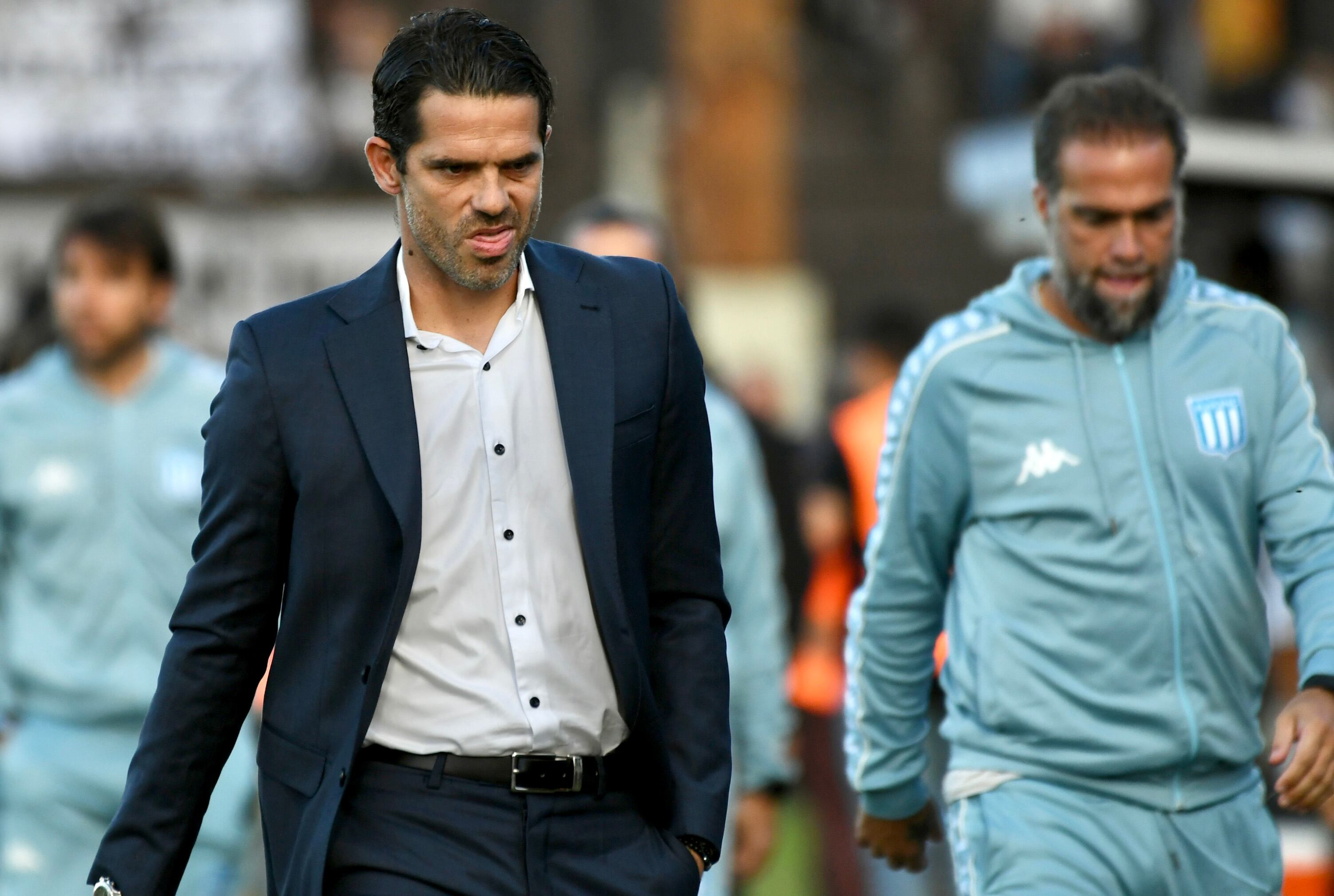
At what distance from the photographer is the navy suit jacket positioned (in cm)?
382

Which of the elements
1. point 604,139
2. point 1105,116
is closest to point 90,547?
point 1105,116

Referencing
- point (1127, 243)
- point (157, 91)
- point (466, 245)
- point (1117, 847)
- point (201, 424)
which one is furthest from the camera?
point (157, 91)

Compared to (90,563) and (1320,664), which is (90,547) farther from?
(1320,664)

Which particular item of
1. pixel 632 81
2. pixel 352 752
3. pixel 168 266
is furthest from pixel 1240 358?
pixel 632 81

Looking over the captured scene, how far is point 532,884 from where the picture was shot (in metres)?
3.75

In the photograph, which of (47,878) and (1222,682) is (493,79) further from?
(47,878)

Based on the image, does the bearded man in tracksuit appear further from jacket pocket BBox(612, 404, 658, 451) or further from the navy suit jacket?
jacket pocket BBox(612, 404, 658, 451)

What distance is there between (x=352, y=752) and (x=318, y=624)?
0.24 m

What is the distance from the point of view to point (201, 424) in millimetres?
6734

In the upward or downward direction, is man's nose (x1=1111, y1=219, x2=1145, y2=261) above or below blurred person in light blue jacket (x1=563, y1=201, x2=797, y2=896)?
above

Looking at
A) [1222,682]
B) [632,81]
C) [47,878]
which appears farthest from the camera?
[632,81]

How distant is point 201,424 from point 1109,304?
120 inches

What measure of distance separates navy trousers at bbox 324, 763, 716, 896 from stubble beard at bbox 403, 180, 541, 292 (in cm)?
86

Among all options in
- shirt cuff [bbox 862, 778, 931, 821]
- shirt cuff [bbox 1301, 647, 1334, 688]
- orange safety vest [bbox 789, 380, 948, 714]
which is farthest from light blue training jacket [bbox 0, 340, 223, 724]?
shirt cuff [bbox 1301, 647, 1334, 688]
